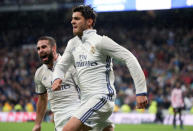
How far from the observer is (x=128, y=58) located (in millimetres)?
4770

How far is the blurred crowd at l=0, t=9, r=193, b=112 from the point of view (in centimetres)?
2306

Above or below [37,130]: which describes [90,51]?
above

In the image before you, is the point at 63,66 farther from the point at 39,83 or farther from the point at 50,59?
the point at 39,83

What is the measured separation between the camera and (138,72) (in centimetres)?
469

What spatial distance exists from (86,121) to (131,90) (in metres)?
18.5

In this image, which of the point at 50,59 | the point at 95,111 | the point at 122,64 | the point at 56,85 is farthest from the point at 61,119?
the point at 122,64

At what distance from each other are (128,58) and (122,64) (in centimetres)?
2166

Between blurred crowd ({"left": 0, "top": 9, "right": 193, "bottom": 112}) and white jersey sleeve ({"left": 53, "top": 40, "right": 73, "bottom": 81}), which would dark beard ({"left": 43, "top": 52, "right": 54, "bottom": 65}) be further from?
blurred crowd ({"left": 0, "top": 9, "right": 193, "bottom": 112})

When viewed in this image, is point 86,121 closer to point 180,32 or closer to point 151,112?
point 151,112

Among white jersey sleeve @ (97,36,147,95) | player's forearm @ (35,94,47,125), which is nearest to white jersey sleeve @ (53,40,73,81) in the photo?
white jersey sleeve @ (97,36,147,95)

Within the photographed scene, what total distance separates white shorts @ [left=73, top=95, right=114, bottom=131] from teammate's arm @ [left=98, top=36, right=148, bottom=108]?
19.4 inches

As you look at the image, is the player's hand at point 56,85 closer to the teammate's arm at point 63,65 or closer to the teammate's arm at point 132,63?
the teammate's arm at point 63,65

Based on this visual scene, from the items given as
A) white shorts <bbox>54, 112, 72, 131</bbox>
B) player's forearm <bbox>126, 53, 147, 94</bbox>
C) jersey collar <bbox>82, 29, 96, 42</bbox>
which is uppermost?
jersey collar <bbox>82, 29, 96, 42</bbox>

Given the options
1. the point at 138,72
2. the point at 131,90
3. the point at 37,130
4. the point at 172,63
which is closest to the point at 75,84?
the point at 37,130
